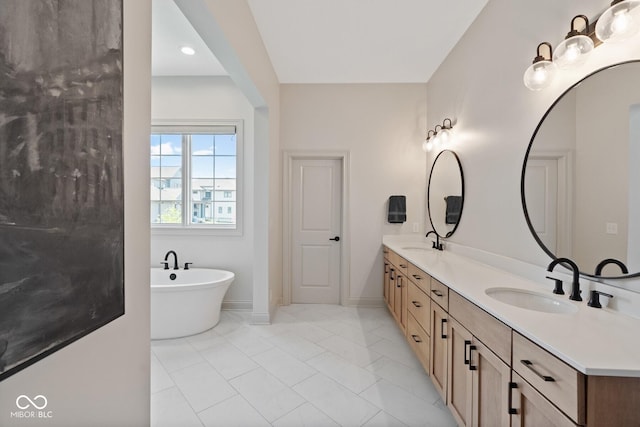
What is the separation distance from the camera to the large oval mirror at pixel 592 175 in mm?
1161

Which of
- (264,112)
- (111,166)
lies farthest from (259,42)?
(111,166)

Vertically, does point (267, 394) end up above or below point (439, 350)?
below

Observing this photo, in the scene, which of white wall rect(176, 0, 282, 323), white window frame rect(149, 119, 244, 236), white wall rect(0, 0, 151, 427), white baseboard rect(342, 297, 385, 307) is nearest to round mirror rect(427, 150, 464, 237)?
white baseboard rect(342, 297, 385, 307)

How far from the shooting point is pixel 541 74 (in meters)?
1.52

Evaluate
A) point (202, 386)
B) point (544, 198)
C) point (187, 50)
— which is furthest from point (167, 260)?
point (544, 198)

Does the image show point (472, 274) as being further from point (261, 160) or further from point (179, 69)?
point (179, 69)

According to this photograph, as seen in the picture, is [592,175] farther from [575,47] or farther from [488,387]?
[488,387]

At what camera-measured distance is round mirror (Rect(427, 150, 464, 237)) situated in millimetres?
2682

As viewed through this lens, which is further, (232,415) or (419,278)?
(419,278)

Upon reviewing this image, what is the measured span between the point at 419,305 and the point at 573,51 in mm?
1810

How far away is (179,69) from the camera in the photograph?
3.25 metres

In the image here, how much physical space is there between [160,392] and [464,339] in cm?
205

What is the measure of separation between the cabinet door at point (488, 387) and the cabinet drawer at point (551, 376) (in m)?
0.12

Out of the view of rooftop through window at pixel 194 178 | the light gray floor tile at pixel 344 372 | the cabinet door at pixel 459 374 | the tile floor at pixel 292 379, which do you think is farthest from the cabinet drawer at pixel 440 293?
the view of rooftop through window at pixel 194 178
